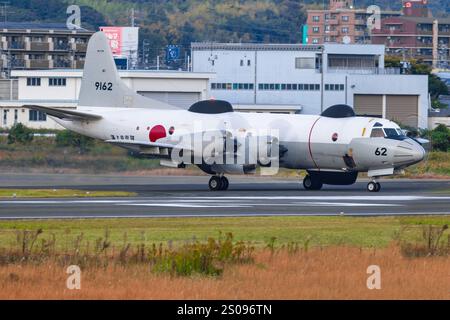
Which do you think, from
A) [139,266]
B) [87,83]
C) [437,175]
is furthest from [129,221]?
[437,175]

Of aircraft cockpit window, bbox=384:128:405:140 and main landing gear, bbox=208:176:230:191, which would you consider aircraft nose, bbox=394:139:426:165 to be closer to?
aircraft cockpit window, bbox=384:128:405:140

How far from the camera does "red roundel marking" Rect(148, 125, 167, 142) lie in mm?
49812

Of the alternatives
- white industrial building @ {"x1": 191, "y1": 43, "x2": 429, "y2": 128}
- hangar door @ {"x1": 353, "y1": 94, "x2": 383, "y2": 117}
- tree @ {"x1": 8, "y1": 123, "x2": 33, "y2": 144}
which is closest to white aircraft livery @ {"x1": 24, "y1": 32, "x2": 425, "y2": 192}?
tree @ {"x1": 8, "y1": 123, "x2": 33, "y2": 144}

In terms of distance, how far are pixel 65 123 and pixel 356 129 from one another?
43.8 feet

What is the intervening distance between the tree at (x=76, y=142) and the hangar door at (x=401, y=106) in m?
49.2

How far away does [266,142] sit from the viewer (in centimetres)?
4788

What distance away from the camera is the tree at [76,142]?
176 ft

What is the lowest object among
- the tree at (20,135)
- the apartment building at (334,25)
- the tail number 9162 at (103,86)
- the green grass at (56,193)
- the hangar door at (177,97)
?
the green grass at (56,193)

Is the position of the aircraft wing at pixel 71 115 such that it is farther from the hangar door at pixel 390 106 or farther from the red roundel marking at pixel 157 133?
the hangar door at pixel 390 106

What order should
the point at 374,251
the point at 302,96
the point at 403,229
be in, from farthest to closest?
the point at 302,96 < the point at 403,229 < the point at 374,251

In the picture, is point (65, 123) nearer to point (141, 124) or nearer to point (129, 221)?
point (141, 124)

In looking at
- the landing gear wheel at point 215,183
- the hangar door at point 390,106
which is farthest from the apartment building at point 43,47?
the landing gear wheel at point 215,183

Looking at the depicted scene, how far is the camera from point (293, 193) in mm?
46406

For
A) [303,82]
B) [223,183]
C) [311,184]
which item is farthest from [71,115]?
[303,82]
